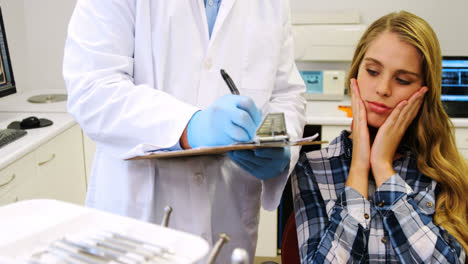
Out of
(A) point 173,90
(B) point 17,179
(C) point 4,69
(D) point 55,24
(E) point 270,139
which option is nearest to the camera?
(E) point 270,139

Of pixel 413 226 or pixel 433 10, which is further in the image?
pixel 433 10

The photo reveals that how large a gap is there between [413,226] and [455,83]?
1.52 m

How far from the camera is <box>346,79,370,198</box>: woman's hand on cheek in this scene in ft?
3.90

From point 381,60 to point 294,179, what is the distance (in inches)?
17.1

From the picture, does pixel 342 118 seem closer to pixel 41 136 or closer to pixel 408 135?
pixel 408 135

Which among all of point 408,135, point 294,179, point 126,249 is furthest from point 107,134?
point 408,135

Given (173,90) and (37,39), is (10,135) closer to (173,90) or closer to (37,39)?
(173,90)

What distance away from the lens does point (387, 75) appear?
122cm

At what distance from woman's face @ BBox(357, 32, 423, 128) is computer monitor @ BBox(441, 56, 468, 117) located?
4.09 feet

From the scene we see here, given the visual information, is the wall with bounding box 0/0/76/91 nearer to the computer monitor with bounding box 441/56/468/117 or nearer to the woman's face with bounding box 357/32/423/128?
the woman's face with bounding box 357/32/423/128

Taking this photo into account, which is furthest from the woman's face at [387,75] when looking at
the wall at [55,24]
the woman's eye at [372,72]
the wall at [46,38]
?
the wall at [46,38]

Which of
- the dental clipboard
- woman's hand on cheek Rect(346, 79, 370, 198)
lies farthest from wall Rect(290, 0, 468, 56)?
the dental clipboard

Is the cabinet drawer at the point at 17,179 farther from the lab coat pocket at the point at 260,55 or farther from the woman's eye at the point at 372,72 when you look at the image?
the woman's eye at the point at 372,72

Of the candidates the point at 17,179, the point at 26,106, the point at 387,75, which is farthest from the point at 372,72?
the point at 26,106
